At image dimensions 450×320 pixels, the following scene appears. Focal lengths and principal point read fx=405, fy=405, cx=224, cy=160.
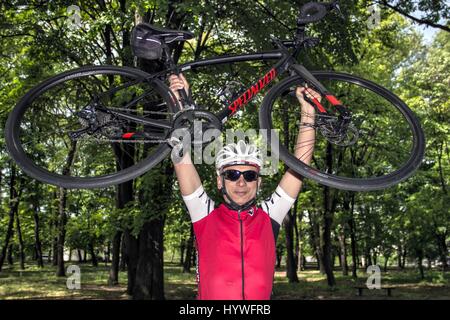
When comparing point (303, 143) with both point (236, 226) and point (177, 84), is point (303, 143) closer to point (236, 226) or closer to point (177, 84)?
point (236, 226)

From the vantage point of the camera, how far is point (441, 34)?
2653 centimetres

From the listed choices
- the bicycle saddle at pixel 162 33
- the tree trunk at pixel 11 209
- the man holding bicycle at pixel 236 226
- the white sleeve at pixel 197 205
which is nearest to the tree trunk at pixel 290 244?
the tree trunk at pixel 11 209

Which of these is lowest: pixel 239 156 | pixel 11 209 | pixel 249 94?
pixel 239 156

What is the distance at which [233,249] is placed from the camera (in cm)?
306

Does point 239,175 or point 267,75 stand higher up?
point 267,75

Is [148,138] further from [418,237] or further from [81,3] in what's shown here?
[418,237]

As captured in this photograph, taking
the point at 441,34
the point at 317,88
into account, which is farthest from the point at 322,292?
the point at 441,34

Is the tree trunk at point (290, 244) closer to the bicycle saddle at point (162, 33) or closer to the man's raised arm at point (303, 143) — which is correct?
the man's raised arm at point (303, 143)

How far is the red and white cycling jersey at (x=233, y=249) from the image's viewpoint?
2969 millimetres

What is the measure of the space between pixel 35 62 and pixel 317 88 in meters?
11.5

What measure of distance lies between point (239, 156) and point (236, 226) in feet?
1.86

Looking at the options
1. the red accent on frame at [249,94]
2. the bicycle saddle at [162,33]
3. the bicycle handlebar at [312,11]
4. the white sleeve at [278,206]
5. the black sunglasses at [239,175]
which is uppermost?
the bicycle handlebar at [312,11]

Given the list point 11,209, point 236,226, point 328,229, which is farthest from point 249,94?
point 11,209

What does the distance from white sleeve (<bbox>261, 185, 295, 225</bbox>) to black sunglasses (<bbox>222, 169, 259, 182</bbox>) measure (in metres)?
0.26
